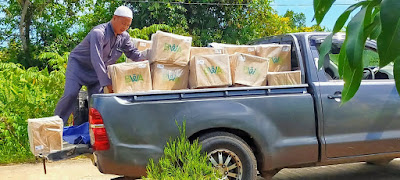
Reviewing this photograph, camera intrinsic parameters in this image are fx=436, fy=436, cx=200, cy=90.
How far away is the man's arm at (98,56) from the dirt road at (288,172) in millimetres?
1778

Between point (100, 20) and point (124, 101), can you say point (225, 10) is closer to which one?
point (100, 20)

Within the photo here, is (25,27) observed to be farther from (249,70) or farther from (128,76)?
(249,70)

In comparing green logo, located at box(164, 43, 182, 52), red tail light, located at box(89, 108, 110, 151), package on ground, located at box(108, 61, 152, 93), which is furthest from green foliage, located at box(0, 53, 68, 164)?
green logo, located at box(164, 43, 182, 52)

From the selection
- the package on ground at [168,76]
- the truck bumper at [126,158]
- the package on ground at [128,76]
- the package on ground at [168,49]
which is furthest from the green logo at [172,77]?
the truck bumper at [126,158]

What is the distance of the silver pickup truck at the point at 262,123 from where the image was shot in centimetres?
400

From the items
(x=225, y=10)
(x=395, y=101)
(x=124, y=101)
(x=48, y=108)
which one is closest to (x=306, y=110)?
(x=395, y=101)

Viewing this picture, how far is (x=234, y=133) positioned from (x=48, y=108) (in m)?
4.22

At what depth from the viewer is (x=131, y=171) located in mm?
4062

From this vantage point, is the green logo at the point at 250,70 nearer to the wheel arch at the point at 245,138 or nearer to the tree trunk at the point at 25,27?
the wheel arch at the point at 245,138

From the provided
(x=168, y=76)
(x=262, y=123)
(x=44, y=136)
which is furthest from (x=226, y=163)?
(x=44, y=136)

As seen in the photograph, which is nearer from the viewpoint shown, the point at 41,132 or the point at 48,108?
the point at 41,132

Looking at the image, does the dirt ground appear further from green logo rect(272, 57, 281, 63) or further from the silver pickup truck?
green logo rect(272, 57, 281, 63)

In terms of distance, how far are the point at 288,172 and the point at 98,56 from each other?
3037 mm

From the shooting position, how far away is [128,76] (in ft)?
14.3
